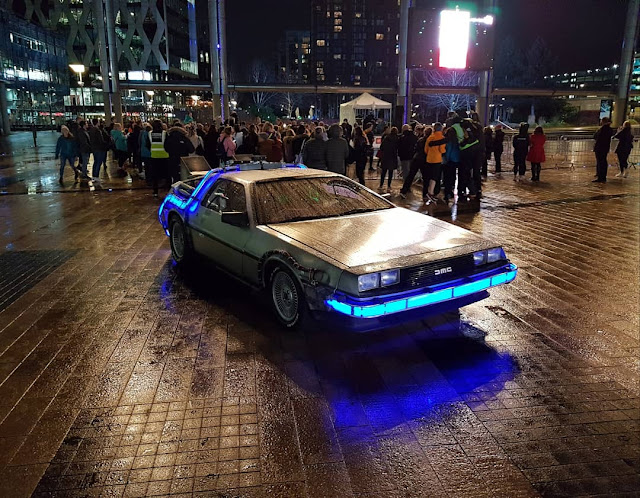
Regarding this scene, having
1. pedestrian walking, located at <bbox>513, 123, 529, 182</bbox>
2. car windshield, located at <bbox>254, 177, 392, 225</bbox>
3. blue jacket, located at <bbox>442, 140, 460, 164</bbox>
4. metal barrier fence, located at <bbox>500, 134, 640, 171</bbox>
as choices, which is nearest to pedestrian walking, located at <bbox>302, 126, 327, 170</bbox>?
blue jacket, located at <bbox>442, 140, 460, 164</bbox>

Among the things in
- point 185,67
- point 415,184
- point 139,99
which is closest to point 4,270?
point 415,184

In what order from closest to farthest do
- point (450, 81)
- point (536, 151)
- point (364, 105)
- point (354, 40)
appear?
point (536, 151) → point (364, 105) → point (450, 81) → point (354, 40)

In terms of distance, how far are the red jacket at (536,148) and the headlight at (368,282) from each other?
42.4 ft

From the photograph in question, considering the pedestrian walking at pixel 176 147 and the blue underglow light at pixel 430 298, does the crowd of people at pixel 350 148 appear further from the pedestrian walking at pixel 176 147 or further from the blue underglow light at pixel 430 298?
the blue underglow light at pixel 430 298

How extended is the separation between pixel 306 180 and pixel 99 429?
3.56 meters

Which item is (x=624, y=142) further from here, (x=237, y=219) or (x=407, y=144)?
(x=237, y=219)

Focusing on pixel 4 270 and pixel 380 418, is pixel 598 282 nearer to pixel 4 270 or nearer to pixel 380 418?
pixel 380 418

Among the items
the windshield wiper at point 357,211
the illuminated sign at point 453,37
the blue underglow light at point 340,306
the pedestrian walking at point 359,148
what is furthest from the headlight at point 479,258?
the illuminated sign at point 453,37

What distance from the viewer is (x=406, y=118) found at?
3831 centimetres

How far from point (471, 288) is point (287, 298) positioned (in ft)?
5.51

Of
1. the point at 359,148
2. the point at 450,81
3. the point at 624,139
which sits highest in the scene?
the point at 450,81

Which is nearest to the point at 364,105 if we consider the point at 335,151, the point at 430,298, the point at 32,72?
the point at 335,151

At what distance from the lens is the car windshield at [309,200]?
5.55 metres

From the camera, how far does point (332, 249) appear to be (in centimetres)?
462
